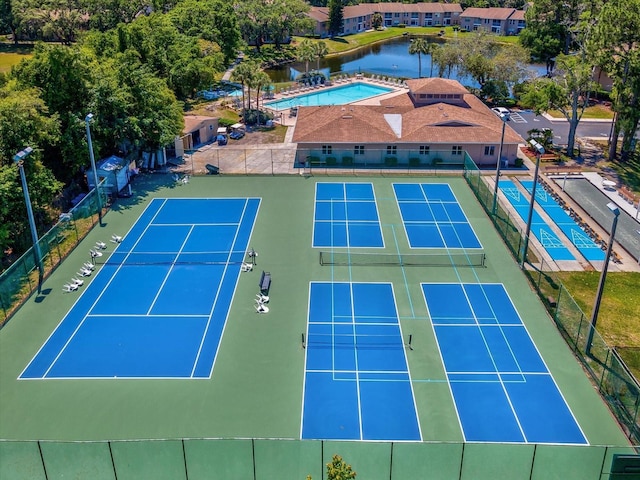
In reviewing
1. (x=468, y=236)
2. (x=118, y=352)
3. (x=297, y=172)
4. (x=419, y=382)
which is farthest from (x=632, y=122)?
(x=118, y=352)

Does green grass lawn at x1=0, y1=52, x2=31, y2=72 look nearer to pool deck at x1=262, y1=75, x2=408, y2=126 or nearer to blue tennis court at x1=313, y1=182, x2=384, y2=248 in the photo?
pool deck at x1=262, y1=75, x2=408, y2=126

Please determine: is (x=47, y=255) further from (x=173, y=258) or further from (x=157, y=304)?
(x=157, y=304)

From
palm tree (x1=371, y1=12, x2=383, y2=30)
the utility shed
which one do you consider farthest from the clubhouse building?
palm tree (x1=371, y1=12, x2=383, y2=30)

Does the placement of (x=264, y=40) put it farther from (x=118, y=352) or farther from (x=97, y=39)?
(x=118, y=352)

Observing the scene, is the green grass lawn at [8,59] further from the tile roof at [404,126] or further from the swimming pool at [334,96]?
the tile roof at [404,126]

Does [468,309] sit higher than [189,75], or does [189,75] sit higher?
[189,75]

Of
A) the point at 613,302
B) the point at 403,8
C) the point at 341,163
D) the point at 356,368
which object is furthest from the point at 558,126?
the point at 403,8
